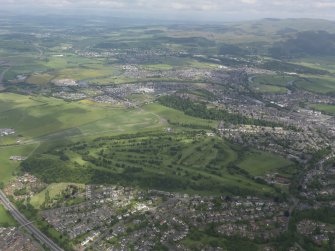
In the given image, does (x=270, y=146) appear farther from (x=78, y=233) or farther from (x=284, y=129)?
(x=78, y=233)

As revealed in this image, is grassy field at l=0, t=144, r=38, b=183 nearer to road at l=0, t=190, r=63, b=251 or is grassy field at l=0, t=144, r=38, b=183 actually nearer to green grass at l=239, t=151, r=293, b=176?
road at l=0, t=190, r=63, b=251

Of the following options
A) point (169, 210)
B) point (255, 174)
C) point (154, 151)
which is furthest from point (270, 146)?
point (169, 210)

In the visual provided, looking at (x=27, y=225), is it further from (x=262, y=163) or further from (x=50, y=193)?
(x=262, y=163)

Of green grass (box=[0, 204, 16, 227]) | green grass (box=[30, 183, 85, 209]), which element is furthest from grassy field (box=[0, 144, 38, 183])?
green grass (box=[0, 204, 16, 227])

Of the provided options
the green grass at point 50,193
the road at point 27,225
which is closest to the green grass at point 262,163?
the green grass at point 50,193

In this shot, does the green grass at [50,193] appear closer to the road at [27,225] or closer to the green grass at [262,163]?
the road at [27,225]

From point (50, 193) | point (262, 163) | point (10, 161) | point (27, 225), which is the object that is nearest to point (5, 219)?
point (27, 225)

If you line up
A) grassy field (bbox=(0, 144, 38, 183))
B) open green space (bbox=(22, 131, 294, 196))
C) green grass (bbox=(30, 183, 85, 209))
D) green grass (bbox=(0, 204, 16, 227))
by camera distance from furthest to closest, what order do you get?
grassy field (bbox=(0, 144, 38, 183)) < open green space (bbox=(22, 131, 294, 196)) < green grass (bbox=(30, 183, 85, 209)) < green grass (bbox=(0, 204, 16, 227))
